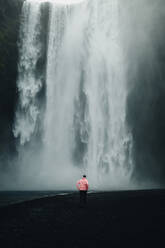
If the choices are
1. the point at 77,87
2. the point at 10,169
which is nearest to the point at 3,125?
the point at 10,169

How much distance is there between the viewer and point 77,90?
31.1 metres

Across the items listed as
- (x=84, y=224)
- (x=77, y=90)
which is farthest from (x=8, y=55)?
(x=84, y=224)

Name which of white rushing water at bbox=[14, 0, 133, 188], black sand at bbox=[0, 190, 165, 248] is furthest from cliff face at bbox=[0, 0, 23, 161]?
black sand at bbox=[0, 190, 165, 248]

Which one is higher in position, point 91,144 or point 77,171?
point 91,144

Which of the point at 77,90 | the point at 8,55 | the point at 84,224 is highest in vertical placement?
the point at 8,55

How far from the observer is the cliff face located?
3052 cm

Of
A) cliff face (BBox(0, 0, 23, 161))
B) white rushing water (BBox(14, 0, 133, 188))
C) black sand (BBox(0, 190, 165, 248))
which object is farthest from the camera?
cliff face (BBox(0, 0, 23, 161))

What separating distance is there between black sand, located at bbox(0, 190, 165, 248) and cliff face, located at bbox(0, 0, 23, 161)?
736 inches

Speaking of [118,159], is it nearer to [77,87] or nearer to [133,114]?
[133,114]

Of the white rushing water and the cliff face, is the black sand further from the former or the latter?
the cliff face

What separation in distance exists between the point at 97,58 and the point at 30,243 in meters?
24.6

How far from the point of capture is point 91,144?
28.8 m

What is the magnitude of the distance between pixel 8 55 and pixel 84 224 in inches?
956

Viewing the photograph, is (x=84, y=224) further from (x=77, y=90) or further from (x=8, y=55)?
(x=8, y=55)
